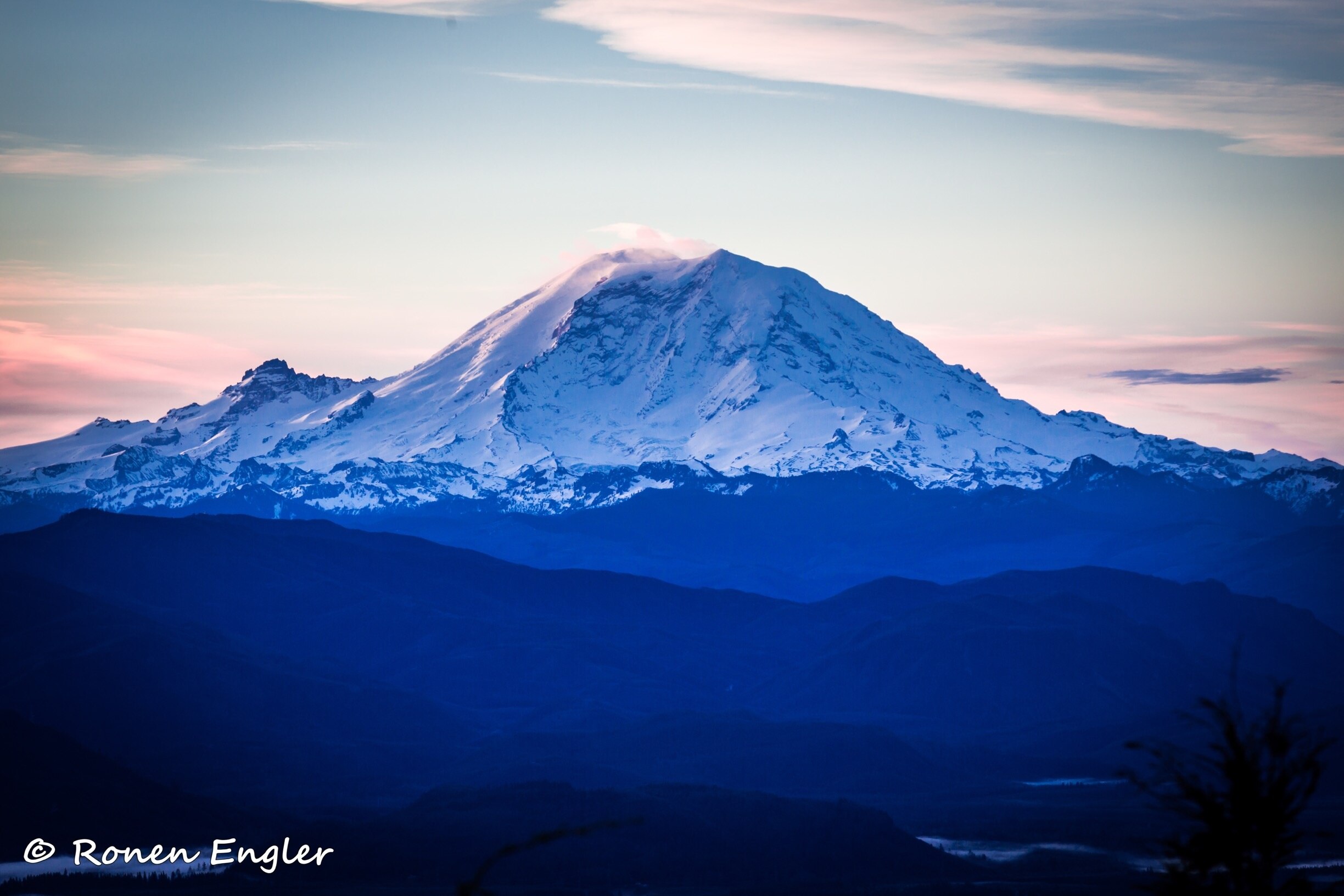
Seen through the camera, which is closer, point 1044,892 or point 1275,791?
point 1275,791

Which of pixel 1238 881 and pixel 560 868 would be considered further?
pixel 560 868

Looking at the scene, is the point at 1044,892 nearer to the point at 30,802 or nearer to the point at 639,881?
the point at 639,881

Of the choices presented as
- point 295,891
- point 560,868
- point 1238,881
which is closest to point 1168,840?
point 1238,881

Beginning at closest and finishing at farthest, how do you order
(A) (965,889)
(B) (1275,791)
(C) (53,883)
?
(B) (1275,791) → (C) (53,883) → (A) (965,889)

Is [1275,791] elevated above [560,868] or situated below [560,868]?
above

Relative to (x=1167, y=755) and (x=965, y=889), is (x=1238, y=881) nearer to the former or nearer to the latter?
(x=1167, y=755)

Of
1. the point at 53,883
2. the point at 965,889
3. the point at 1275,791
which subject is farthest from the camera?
the point at 965,889

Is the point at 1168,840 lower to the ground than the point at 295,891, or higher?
higher

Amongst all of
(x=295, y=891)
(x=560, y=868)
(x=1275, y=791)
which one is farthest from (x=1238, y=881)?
(x=560, y=868)
